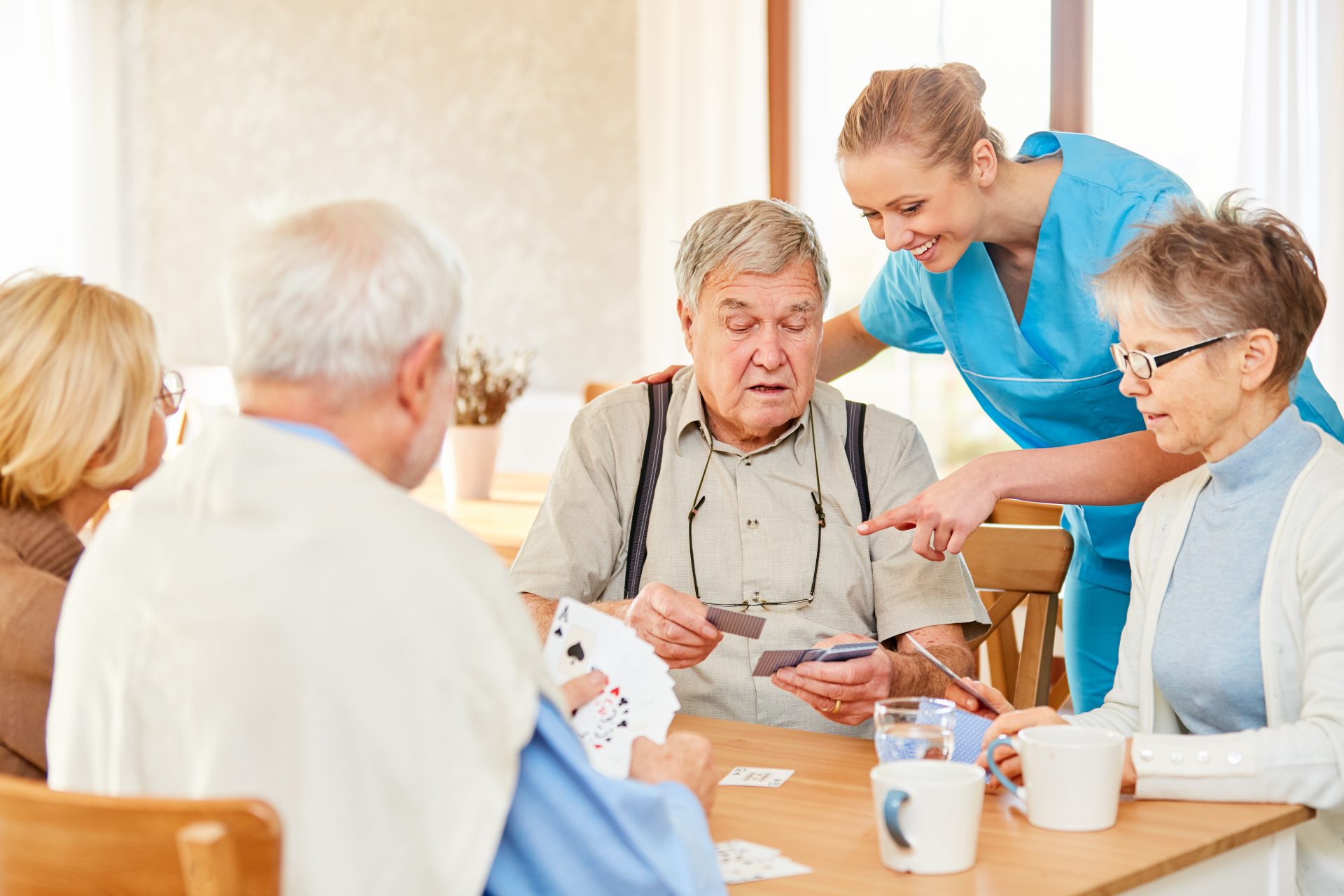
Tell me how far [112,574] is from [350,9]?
5159mm

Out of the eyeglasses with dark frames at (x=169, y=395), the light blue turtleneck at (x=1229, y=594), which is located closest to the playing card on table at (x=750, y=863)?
the light blue turtleneck at (x=1229, y=594)

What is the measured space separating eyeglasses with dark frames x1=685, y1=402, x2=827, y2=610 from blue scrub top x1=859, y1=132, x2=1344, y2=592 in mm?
351

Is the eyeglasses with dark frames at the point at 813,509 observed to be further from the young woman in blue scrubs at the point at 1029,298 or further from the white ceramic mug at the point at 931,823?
the white ceramic mug at the point at 931,823

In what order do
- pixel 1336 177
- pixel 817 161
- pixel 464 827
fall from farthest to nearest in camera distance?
pixel 817 161, pixel 1336 177, pixel 464 827

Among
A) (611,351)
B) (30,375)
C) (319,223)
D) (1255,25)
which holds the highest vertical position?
(1255,25)

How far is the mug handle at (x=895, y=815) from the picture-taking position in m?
1.25

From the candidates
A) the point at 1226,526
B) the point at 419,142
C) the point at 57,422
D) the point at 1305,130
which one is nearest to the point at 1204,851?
the point at 1226,526

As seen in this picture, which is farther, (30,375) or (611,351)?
(611,351)

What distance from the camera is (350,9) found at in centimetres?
575

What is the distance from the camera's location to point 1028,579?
224 cm

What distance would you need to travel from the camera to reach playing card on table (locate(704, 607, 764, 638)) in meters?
1.72

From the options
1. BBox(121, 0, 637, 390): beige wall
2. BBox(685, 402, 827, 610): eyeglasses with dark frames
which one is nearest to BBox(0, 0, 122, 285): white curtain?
BBox(121, 0, 637, 390): beige wall

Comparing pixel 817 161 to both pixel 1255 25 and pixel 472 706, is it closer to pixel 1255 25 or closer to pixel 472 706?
pixel 1255 25

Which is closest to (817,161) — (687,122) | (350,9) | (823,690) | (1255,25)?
(687,122)
